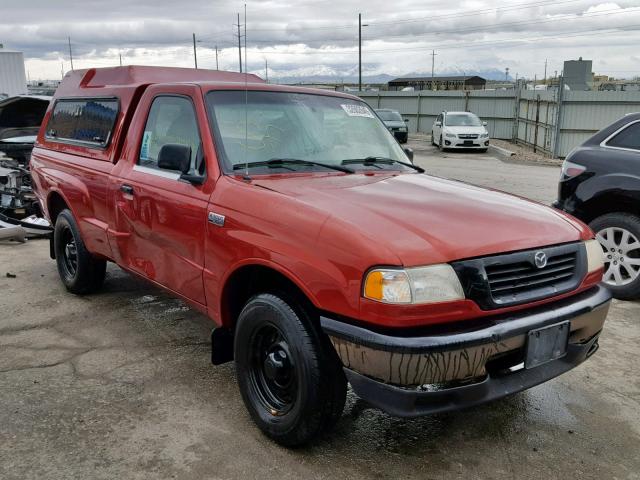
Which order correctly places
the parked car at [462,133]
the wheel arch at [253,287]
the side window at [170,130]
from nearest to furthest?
the wheel arch at [253,287], the side window at [170,130], the parked car at [462,133]

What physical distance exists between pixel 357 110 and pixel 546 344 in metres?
2.31

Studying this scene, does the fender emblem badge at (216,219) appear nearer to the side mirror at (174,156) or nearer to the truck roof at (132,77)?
the side mirror at (174,156)

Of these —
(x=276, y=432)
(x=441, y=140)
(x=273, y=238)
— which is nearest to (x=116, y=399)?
(x=276, y=432)

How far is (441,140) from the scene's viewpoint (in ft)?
76.8

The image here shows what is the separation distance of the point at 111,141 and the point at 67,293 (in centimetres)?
189

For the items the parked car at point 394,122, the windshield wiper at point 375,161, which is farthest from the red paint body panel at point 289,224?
the parked car at point 394,122

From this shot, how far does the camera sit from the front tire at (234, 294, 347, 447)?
9.24ft

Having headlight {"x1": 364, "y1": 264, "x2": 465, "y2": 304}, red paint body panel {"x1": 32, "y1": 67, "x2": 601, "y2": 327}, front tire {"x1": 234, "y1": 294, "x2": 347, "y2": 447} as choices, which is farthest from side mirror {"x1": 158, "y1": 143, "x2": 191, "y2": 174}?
headlight {"x1": 364, "y1": 264, "x2": 465, "y2": 304}

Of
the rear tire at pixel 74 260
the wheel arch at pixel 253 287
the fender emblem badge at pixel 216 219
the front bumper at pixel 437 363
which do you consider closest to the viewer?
the front bumper at pixel 437 363

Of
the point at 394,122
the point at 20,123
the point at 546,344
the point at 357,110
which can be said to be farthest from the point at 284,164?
the point at 394,122

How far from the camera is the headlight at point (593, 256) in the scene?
10.5ft

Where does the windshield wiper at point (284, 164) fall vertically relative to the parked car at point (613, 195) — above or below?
above

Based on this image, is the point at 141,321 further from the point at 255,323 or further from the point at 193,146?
the point at 255,323

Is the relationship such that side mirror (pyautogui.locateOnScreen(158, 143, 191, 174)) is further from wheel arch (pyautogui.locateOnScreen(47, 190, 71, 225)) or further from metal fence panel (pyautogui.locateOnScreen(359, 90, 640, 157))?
metal fence panel (pyautogui.locateOnScreen(359, 90, 640, 157))
